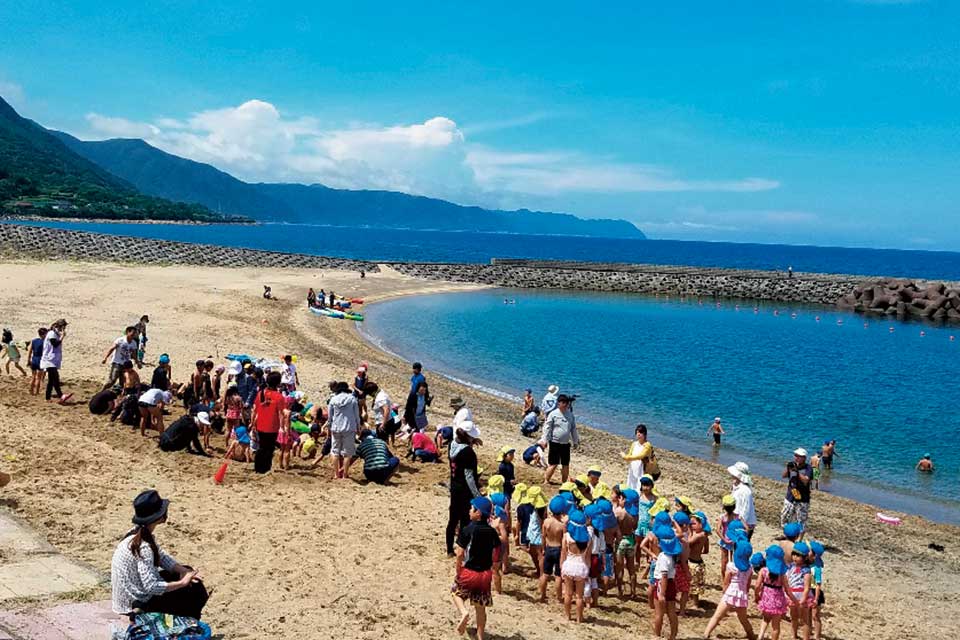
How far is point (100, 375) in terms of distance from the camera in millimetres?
17188

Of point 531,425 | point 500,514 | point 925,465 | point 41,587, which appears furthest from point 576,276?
point 41,587

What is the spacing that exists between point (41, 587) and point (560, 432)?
7614 mm

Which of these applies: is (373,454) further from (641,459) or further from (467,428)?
(641,459)

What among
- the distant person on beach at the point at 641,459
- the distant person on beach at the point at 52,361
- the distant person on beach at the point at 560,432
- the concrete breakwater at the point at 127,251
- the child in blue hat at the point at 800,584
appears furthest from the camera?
the concrete breakwater at the point at 127,251

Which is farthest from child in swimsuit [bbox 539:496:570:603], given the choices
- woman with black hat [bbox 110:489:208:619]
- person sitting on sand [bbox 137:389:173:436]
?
person sitting on sand [bbox 137:389:173:436]

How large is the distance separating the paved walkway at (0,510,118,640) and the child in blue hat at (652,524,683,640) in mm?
5325

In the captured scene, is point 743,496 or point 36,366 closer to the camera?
point 743,496

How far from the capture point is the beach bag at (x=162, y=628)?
17.4 feet

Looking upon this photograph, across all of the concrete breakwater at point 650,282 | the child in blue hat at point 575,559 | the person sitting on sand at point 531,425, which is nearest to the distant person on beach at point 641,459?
the child in blue hat at point 575,559

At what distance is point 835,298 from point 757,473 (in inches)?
2424

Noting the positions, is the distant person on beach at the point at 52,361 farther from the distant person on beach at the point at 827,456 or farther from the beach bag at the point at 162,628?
the distant person on beach at the point at 827,456

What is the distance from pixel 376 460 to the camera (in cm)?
1191

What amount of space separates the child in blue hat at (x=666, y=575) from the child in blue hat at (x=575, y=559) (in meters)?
0.75

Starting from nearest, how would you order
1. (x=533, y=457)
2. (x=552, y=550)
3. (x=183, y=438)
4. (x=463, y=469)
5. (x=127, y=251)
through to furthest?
(x=552, y=550) → (x=463, y=469) → (x=183, y=438) → (x=533, y=457) → (x=127, y=251)
